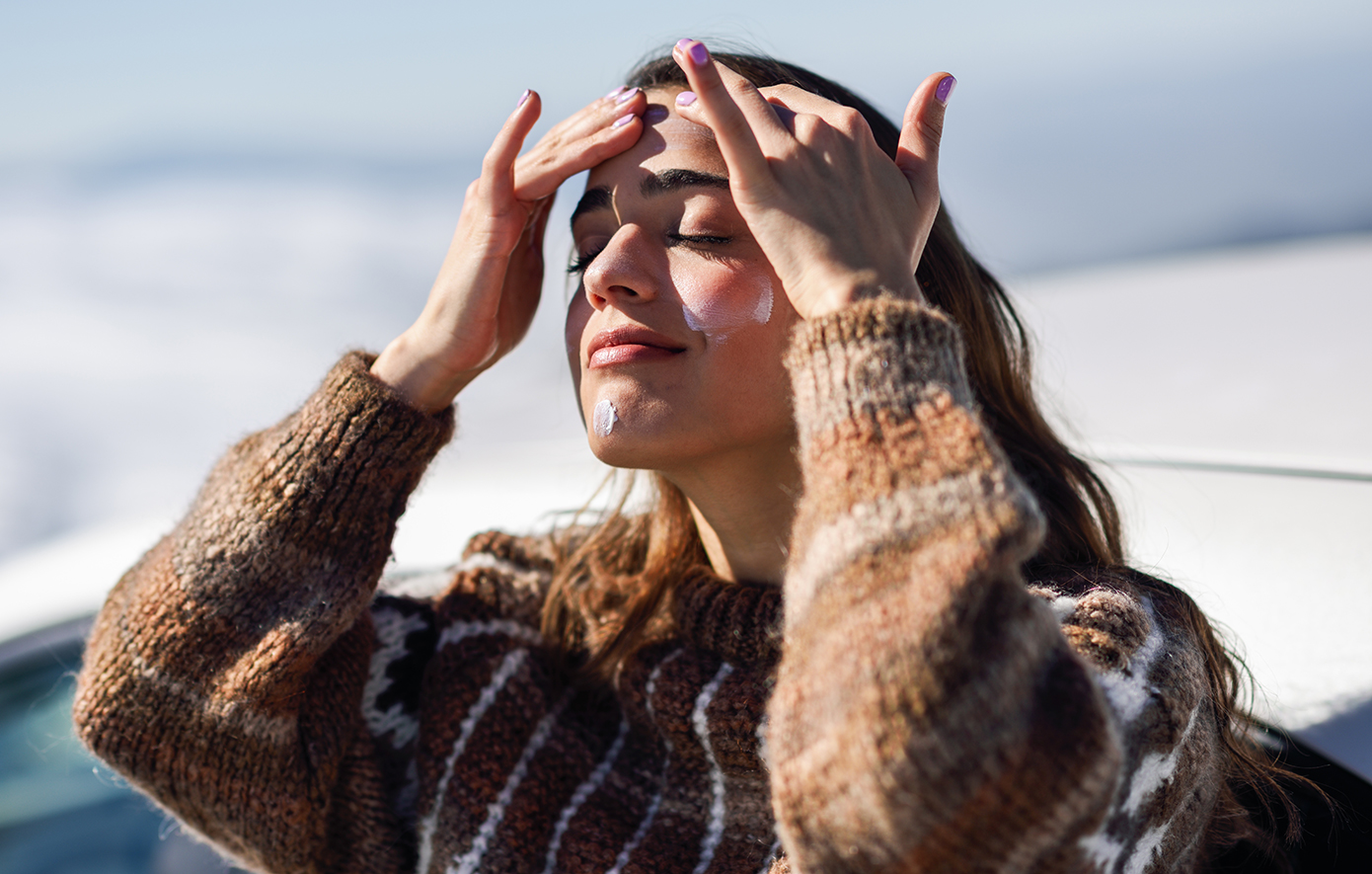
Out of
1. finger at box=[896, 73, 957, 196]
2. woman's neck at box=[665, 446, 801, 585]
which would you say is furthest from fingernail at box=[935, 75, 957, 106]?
woman's neck at box=[665, 446, 801, 585]

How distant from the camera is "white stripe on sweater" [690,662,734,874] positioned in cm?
153

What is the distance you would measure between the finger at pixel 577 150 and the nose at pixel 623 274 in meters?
0.17

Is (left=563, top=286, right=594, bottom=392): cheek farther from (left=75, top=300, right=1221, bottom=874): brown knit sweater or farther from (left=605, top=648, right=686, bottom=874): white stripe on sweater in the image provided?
(left=605, top=648, right=686, bottom=874): white stripe on sweater

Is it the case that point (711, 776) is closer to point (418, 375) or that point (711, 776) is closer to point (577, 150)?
point (418, 375)

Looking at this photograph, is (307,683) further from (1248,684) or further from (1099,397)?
(1099,397)

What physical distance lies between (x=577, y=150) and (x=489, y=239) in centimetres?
21

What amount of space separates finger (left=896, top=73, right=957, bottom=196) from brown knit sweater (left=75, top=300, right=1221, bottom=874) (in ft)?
1.15

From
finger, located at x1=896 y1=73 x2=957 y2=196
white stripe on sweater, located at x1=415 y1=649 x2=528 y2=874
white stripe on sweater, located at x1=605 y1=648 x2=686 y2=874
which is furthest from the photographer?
white stripe on sweater, located at x1=415 y1=649 x2=528 y2=874

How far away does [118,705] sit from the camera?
158 cm

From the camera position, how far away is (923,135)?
57.6 inches

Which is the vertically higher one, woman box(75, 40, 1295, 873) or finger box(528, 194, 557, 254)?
finger box(528, 194, 557, 254)

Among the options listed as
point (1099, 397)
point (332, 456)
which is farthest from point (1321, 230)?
point (332, 456)

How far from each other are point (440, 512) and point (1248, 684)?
1.94 meters

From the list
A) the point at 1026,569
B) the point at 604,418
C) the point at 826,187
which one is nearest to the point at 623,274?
the point at 604,418
